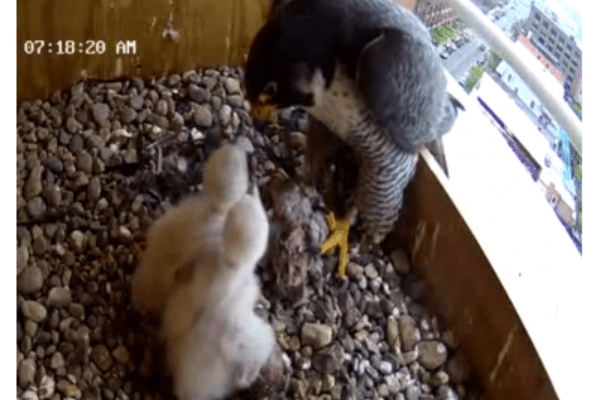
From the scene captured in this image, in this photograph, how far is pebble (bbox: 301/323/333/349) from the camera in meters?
0.73

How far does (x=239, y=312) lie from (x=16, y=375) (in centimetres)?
19

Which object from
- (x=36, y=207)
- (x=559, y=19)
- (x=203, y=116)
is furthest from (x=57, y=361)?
(x=559, y=19)

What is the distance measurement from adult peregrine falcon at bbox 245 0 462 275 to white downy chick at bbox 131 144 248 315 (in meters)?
0.06

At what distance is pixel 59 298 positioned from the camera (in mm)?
724

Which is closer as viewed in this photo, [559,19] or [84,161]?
[84,161]

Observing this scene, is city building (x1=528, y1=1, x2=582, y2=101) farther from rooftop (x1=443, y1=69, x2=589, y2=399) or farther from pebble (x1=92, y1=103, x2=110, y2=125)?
pebble (x1=92, y1=103, x2=110, y2=125)

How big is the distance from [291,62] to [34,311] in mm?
288

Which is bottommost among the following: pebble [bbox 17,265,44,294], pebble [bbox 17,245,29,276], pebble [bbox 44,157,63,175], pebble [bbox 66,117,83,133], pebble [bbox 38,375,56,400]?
pebble [bbox 38,375,56,400]

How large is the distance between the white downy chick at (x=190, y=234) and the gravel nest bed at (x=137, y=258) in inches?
0.4

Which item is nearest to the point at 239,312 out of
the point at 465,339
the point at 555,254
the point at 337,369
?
the point at 337,369

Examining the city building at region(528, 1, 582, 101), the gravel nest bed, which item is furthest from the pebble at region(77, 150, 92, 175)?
the city building at region(528, 1, 582, 101)

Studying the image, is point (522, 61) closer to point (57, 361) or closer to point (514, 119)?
point (514, 119)
